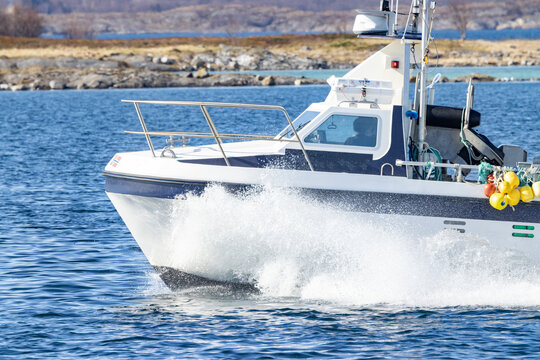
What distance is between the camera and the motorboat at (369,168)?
10.7 meters

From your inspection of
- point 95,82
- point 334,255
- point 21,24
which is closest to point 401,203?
point 334,255

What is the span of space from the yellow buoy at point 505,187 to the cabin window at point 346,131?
1722mm

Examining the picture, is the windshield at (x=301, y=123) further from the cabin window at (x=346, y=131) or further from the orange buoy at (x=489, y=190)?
the orange buoy at (x=489, y=190)

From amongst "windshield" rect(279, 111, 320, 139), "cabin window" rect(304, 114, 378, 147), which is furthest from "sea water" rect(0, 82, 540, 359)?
"windshield" rect(279, 111, 320, 139)

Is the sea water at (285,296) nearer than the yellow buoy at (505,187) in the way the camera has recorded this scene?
Yes

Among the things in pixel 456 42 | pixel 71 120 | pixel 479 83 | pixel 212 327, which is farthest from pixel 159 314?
pixel 456 42

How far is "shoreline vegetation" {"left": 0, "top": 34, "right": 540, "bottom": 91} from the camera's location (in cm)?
6894

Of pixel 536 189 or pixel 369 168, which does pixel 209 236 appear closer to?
pixel 369 168

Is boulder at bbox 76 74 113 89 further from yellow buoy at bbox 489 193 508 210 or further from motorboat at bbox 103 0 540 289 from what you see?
yellow buoy at bbox 489 193 508 210

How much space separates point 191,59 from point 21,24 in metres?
30.7

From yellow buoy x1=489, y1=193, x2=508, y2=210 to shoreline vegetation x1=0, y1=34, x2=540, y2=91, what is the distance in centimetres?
5706

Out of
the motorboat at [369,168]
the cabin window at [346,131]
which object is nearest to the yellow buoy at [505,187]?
the motorboat at [369,168]

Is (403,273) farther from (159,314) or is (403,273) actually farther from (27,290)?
(27,290)

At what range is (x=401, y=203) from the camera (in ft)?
35.2
